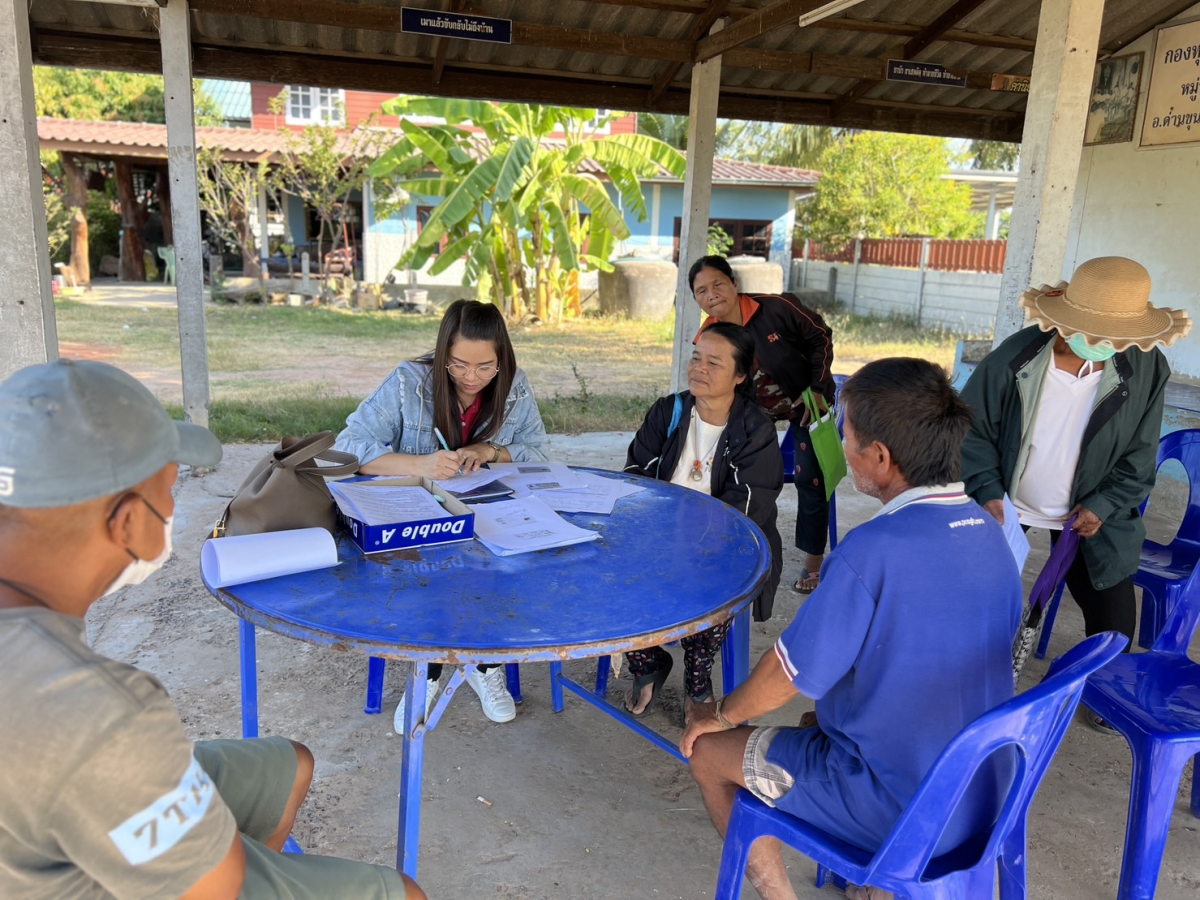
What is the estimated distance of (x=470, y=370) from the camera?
3.03m

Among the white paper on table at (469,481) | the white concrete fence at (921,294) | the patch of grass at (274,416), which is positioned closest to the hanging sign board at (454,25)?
the patch of grass at (274,416)

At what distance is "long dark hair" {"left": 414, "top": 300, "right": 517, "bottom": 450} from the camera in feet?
9.94

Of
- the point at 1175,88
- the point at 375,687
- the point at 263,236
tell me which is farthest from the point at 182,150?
the point at 263,236

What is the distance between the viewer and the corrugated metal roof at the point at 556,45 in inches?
237

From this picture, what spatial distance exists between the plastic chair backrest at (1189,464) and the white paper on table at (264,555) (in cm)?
292

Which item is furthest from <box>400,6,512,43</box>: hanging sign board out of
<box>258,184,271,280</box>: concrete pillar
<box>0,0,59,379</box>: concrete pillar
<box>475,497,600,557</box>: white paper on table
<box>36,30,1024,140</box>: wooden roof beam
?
<box>258,184,271,280</box>: concrete pillar

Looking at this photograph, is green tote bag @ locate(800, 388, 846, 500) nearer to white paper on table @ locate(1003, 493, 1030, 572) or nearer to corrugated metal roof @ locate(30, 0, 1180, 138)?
white paper on table @ locate(1003, 493, 1030, 572)

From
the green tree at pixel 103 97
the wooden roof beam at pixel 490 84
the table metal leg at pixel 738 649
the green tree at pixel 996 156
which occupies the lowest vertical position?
the table metal leg at pixel 738 649

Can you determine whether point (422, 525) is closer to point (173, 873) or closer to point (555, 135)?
point (173, 873)

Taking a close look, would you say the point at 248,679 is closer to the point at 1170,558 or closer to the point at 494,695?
the point at 494,695

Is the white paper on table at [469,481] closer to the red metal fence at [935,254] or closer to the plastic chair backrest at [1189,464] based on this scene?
the plastic chair backrest at [1189,464]

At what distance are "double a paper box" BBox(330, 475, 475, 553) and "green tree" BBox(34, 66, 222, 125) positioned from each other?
2088 cm

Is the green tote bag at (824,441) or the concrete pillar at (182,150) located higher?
the concrete pillar at (182,150)

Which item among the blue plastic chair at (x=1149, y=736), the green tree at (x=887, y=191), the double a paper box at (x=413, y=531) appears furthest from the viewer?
the green tree at (x=887, y=191)
